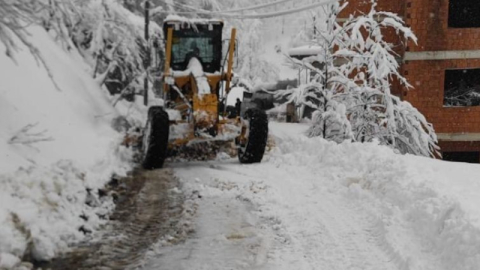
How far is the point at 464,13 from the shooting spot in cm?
1791

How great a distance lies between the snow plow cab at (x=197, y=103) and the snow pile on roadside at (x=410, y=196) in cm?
90

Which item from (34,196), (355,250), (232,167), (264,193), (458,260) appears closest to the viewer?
(458,260)

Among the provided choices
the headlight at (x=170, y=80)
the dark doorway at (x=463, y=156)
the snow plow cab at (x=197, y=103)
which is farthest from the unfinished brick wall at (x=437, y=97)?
the headlight at (x=170, y=80)

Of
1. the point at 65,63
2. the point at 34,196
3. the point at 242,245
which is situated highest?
the point at 65,63

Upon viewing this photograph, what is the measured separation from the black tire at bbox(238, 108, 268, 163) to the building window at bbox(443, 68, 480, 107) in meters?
9.60

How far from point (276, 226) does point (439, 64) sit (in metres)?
12.2

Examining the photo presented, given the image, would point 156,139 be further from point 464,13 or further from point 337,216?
point 464,13

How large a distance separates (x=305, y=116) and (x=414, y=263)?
18.9 meters

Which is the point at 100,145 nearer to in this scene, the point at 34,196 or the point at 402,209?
the point at 34,196

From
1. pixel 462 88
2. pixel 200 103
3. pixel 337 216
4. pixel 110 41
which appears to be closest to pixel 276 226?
pixel 337 216

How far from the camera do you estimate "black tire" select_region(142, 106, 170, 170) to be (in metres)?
9.38

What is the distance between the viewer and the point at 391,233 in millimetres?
5688

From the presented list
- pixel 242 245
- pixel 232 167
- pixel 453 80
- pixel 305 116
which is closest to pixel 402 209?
pixel 242 245

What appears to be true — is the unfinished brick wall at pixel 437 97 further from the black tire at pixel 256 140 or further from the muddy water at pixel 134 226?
the muddy water at pixel 134 226
